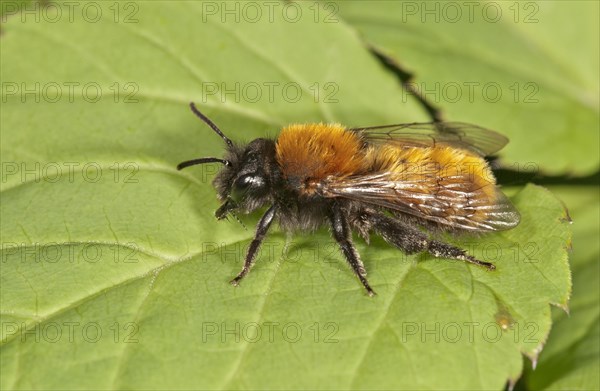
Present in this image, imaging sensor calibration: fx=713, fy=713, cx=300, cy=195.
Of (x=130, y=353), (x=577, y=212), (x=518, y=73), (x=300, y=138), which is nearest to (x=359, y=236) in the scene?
(x=300, y=138)

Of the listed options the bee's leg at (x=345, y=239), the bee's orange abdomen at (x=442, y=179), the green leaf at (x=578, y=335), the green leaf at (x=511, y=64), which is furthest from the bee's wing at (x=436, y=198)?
the green leaf at (x=511, y=64)

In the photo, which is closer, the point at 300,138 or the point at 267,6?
the point at 300,138

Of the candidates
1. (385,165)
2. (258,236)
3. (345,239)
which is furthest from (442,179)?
(258,236)

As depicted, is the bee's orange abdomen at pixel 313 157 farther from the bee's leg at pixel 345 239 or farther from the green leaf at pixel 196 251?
the green leaf at pixel 196 251

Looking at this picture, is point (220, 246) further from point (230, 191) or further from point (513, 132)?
point (513, 132)

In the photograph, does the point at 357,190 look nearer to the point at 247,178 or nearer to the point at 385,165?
the point at 385,165
